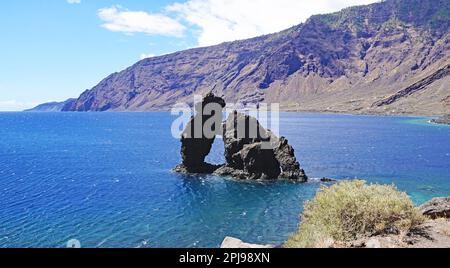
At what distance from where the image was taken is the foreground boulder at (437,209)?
2341 cm

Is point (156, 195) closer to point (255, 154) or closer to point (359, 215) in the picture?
point (255, 154)

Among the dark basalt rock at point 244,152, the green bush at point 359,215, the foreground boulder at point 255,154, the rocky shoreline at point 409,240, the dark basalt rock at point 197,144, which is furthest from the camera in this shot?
the dark basalt rock at point 197,144

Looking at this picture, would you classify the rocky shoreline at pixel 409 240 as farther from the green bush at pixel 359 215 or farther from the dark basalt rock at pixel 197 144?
the dark basalt rock at pixel 197 144

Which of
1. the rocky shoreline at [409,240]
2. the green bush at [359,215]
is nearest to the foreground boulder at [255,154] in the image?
the green bush at [359,215]

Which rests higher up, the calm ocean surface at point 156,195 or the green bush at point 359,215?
the green bush at point 359,215

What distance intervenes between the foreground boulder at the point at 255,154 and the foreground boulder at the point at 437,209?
4393cm

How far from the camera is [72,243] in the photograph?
37.6 m

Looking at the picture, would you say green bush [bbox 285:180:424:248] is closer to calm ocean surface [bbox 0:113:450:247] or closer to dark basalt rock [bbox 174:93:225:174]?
calm ocean surface [bbox 0:113:450:247]

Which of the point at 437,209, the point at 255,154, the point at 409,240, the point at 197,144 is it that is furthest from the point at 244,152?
the point at 409,240

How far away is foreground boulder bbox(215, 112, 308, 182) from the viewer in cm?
7125

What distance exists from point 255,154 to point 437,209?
48062mm

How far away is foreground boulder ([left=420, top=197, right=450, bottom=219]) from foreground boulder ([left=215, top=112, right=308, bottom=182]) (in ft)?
144

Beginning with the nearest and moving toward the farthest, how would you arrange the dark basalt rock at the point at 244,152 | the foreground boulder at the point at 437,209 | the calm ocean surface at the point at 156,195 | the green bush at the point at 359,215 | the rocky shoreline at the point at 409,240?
1. the rocky shoreline at the point at 409,240
2. the green bush at the point at 359,215
3. the foreground boulder at the point at 437,209
4. the calm ocean surface at the point at 156,195
5. the dark basalt rock at the point at 244,152

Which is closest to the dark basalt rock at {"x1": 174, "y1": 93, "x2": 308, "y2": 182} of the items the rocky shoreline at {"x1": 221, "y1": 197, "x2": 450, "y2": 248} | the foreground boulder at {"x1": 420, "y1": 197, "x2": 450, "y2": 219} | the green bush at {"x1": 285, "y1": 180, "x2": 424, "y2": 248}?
the foreground boulder at {"x1": 420, "y1": 197, "x2": 450, "y2": 219}
